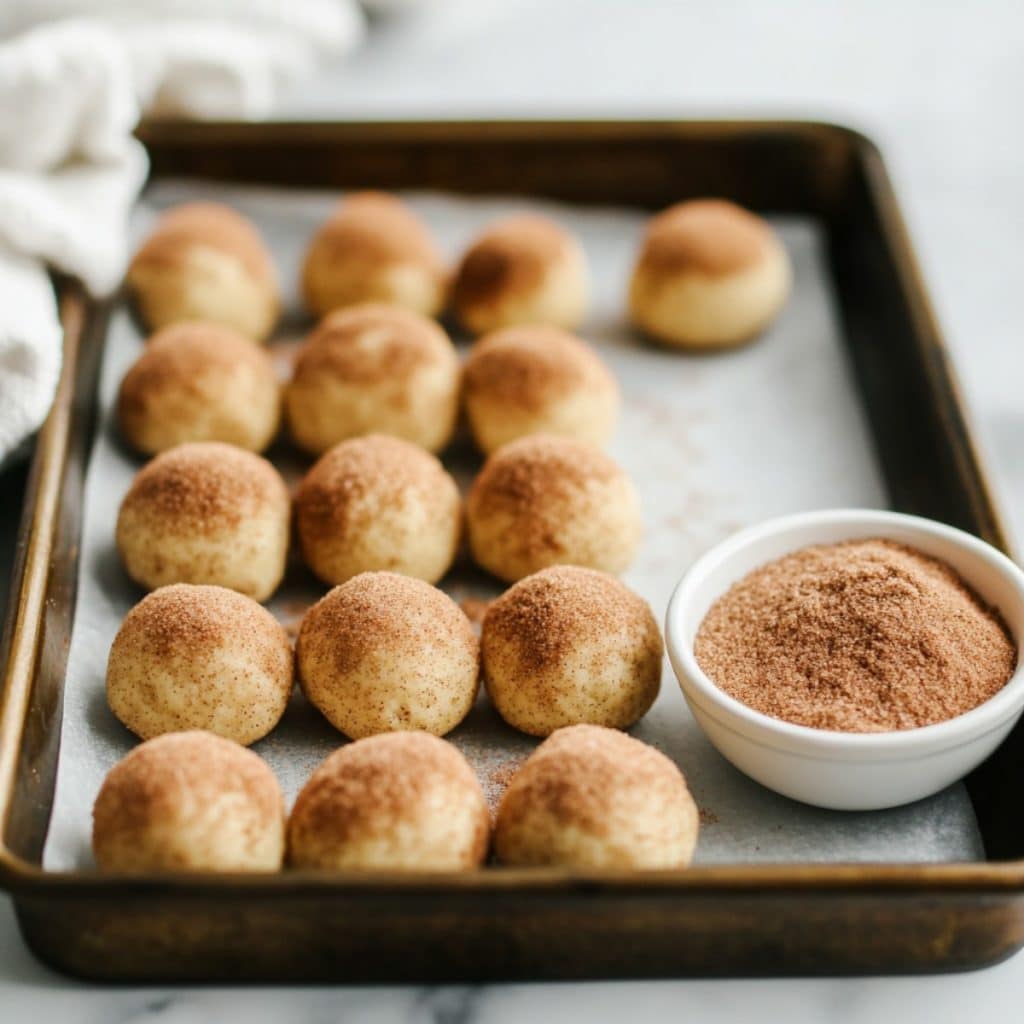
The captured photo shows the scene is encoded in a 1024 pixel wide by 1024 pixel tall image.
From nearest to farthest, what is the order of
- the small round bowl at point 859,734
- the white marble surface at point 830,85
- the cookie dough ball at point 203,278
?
the small round bowl at point 859,734 < the cookie dough ball at point 203,278 < the white marble surface at point 830,85

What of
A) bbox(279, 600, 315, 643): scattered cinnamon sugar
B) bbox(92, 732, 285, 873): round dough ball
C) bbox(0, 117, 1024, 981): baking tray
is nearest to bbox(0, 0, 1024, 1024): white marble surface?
bbox(0, 117, 1024, 981): baking tray

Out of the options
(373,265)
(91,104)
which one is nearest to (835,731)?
(373,265)

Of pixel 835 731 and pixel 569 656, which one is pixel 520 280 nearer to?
pixel 569 656

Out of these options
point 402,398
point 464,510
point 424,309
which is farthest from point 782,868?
point 424,309

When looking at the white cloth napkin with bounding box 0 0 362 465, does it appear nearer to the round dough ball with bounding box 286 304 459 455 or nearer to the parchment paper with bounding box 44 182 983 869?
the parchment paper with bounding box 44 182 983 869

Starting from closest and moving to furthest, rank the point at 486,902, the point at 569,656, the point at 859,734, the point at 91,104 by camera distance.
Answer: the point at 486,902, the point at 859,734, the point at 569,656, the point at 91,104

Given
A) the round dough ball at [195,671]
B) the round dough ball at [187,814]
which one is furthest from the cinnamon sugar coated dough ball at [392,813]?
the round dough ball at [195,671]

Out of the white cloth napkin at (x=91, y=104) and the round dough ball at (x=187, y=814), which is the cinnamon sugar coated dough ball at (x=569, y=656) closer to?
the round dough ball at (x=187, y=814)
